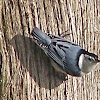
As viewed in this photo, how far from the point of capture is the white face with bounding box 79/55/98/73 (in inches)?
117

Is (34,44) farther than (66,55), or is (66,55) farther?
(66,55)

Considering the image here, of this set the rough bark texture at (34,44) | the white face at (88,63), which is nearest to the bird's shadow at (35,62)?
the rough bark texture at (34,44)

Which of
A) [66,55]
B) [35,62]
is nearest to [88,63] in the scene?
[66,55]

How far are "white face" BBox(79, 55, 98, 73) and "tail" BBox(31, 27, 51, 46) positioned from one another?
461 millimetres

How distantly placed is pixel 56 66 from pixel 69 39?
0.32m

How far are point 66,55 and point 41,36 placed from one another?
37cm

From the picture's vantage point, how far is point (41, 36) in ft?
9.11

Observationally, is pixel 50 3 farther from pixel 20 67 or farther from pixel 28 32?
pixel 20 67

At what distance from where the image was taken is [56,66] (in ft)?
9.47

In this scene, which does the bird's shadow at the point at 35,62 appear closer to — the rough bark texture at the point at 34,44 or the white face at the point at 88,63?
the rough bark texture at the point at 34,44

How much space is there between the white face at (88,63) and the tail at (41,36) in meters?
0.46

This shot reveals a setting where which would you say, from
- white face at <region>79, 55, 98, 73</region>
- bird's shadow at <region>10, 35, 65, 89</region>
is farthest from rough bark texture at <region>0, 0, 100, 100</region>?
white face at <region>79, 55, 98, 73</region>

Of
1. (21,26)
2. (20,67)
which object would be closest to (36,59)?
(20,67)

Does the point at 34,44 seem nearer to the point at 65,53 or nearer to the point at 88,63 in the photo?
the point at 65,53
